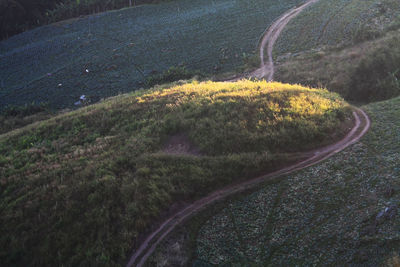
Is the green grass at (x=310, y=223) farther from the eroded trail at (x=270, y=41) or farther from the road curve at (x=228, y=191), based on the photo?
the eroded trail at (x=270, y=41)

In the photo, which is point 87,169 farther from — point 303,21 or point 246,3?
point 246,3

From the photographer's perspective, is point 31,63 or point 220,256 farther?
point 31,63

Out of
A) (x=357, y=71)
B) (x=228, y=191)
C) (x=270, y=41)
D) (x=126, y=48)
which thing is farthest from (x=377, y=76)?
(x=126, y=48)

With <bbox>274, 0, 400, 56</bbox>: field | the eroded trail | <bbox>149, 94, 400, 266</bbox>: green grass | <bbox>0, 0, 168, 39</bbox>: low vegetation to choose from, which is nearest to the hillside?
<bbox>149, 94, 400, 266</bbox>: green grass

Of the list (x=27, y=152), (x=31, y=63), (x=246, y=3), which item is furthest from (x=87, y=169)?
(x=246, y=3)

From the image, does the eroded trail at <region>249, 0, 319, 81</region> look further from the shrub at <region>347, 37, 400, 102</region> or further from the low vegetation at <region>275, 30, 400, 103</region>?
the shrub at <region>347, 37, 400, 102</region>

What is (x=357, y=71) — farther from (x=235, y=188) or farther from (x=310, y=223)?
(x=310, y=223)

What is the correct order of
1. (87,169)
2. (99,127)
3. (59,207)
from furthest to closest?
(99,127), (87,169), (59,207)
